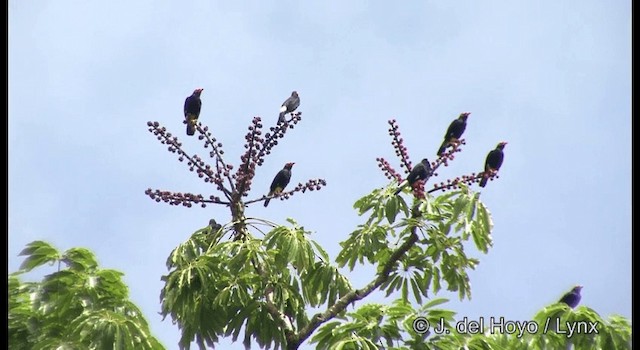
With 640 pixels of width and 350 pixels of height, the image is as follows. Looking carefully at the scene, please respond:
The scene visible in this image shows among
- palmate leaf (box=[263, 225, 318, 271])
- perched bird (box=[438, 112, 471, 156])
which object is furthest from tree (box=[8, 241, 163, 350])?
perched bird (box=[438, 112, 471, 156])

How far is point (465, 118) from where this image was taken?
23.0ft

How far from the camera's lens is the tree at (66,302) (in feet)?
17.7

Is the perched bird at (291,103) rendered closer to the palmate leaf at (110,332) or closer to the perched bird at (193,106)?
the perched bird at (193,106)

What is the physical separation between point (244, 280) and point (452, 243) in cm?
143

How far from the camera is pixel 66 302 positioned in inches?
225

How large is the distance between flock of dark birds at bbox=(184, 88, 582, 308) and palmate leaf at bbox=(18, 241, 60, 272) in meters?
1.51

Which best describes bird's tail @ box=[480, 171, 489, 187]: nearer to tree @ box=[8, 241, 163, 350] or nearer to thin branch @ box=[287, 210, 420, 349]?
thin branch @ box=[287, 210, 420, 349]

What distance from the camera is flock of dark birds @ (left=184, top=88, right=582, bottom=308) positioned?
6.21 meters

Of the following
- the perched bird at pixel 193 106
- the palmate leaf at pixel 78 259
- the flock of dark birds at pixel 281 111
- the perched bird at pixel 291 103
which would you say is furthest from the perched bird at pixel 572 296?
the palmate leaf at pixel 78 259

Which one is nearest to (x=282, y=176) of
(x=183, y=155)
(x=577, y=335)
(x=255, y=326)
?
(x=183, y=155)

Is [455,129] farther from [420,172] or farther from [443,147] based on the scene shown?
[420,172]

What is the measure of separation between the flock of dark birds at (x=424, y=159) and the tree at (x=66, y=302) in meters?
1.40

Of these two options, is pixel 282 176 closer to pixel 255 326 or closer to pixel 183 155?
pixel 183 155
